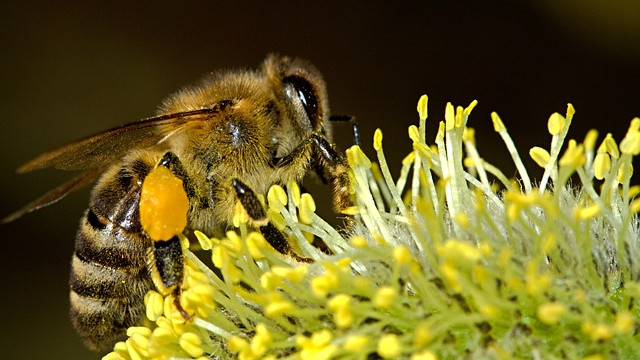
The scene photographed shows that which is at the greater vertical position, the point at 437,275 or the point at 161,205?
the point at 161,205

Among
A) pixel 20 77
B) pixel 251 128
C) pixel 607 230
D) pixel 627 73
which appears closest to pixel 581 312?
pixel 607 230

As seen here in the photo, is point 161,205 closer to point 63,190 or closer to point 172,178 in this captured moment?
point 172,178

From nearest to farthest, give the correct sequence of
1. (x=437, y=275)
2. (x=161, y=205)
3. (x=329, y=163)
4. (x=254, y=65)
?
(x=437, y=275) < (x=161, y=205) < (x=329, y=163) < (x=254, y=65)

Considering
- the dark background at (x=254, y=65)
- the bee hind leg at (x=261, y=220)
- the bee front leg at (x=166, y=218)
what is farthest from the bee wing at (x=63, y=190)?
the dark background at (x=254, y=65)

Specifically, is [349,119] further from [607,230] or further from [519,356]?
[519,356]

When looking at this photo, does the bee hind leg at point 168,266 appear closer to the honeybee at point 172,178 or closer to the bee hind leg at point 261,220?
the honeybee at point 172,178

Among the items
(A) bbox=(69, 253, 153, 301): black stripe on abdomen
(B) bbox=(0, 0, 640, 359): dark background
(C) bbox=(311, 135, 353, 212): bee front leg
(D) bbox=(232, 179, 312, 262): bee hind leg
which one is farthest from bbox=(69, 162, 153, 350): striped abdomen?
(B) bbox=(0, 0, 640, 359): dark background

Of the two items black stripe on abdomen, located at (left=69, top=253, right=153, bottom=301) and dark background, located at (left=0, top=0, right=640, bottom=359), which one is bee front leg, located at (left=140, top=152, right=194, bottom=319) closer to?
black stripe on abdomen, located at (left=69, top=253, right=153, bottom=301)

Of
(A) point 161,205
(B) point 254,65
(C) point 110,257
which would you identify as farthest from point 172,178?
(B) point 254,65
